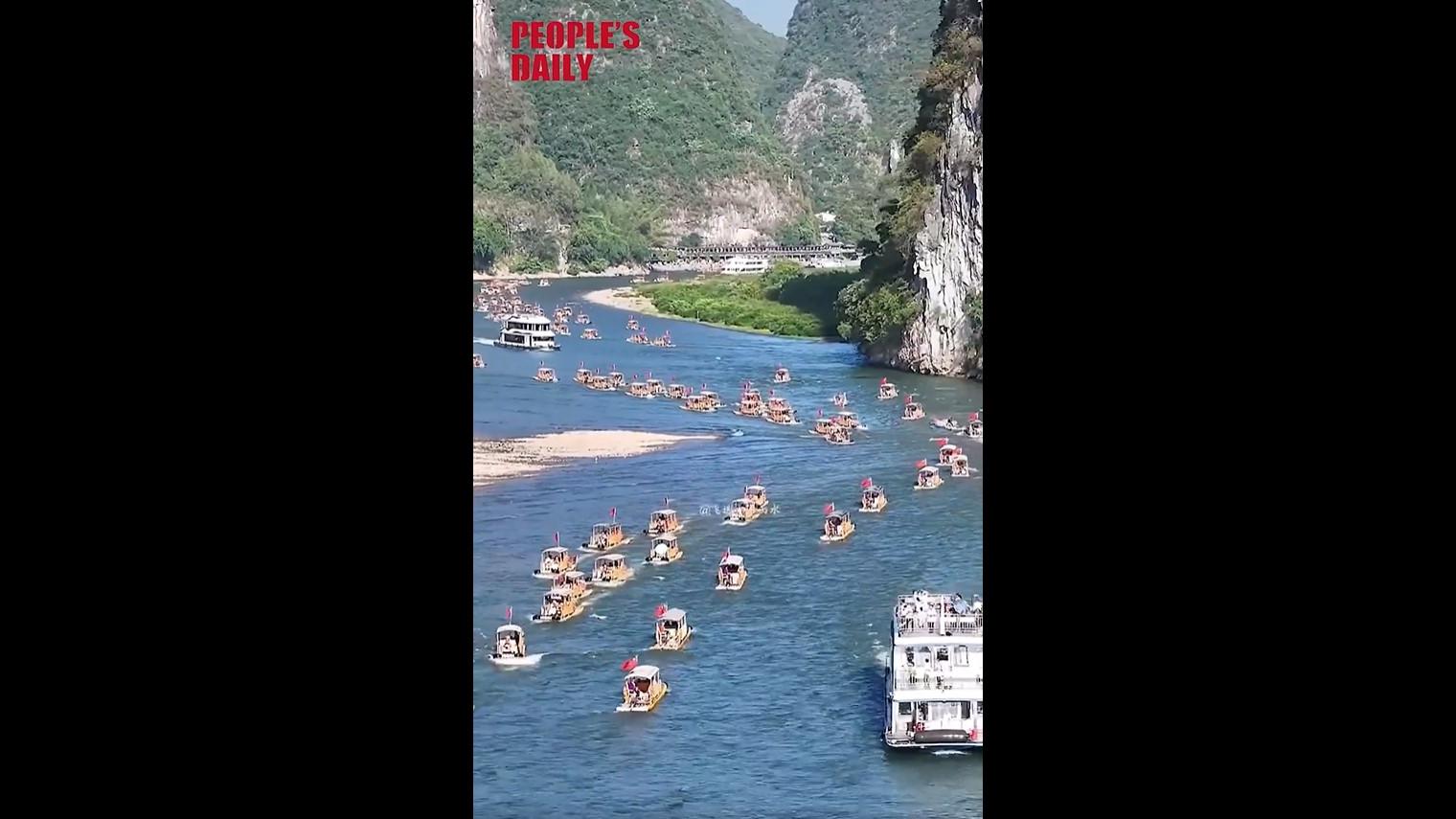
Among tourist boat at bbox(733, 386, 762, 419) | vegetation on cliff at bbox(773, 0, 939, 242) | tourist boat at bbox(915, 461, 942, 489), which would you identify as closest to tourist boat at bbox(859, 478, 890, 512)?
tourist boat at bbox(915, 461, 942, 489)

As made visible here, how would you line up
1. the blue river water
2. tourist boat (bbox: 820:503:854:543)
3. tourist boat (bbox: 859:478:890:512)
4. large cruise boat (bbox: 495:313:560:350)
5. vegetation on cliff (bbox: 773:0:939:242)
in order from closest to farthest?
the blue river water < tourist boat (bbox: 820:503:854:543) < tourist boat (bbox: 859:478:890:512) < large cruise boat (bbox: 495:313:560:350) < vegetation on cliff (bbox: 773:0:939:242)

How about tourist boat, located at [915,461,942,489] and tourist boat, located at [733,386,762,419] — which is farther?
tourist boat, located at [733,386,762,419]

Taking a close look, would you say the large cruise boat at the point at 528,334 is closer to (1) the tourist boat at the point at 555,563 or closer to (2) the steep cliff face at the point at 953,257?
(1) the tourist boat at the point at 555,563

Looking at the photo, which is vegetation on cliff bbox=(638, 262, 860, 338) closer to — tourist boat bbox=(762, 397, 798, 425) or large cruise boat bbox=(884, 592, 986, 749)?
tourist boat bbox=(762, 397, 798, 425)

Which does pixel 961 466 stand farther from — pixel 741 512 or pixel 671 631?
pixel 671 631

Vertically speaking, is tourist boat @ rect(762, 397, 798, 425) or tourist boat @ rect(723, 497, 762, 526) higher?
tourist boat @ rect(762, 397, 798, 425)
